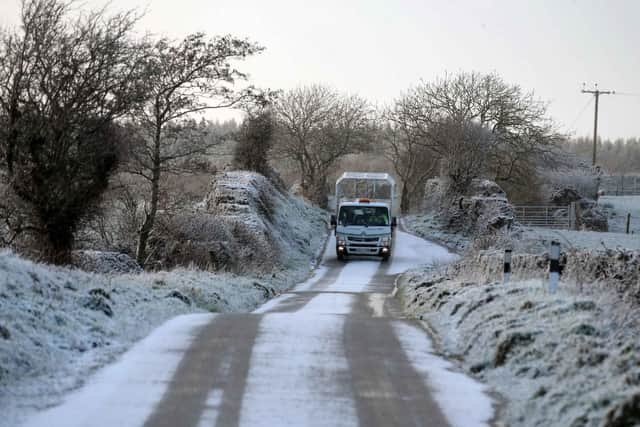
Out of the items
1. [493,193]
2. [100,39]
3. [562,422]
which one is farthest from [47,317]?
[493,193]

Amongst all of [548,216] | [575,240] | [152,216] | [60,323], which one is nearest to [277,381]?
[60,323]

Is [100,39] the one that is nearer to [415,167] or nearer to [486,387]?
[486,387]

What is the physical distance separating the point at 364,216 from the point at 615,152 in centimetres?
14217

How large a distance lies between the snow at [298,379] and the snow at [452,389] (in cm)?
88

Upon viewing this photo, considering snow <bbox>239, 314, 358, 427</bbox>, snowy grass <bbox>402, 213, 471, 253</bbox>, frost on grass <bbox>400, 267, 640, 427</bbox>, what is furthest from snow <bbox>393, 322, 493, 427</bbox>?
snowy grass <bbox>402, 213, 471, 253</bbox>

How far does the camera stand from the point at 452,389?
8359 mm

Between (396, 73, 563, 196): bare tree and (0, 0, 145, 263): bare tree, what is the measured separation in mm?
41761

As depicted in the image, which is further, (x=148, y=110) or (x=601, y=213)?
(x=601, y=213)

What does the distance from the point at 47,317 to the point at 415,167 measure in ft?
230

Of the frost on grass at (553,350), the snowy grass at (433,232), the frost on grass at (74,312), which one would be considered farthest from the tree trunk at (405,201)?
the frost on grass at (553,350)

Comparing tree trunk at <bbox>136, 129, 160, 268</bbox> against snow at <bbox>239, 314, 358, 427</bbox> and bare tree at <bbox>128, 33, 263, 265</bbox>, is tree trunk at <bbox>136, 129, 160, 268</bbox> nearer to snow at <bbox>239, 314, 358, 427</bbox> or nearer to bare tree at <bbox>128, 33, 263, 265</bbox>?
bare tree at <bbox>128, 33, 263, 265</bbox>

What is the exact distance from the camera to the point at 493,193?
179 ft

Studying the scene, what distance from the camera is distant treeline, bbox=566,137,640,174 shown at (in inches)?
5609

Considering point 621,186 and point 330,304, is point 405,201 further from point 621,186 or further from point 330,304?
point 330,304
